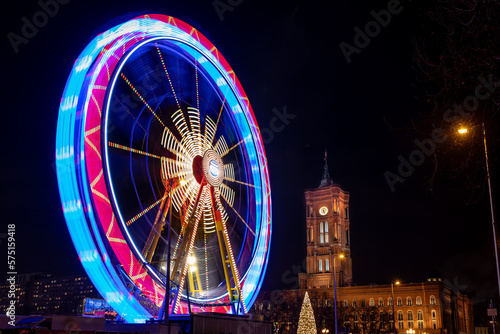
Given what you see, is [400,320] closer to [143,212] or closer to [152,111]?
[152,111]

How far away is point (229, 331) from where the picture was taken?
72.2 feet

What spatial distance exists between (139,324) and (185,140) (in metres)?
8.87

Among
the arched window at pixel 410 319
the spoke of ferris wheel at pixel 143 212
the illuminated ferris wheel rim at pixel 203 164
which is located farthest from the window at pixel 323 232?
the spoke of ferris wheel at pixel 143 212

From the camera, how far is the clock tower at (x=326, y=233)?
11406 cm

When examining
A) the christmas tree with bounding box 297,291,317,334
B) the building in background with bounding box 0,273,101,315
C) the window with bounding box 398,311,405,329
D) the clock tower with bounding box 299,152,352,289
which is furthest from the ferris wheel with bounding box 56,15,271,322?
the building in background with bounding box 0,273,101,315

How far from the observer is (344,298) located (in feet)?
332

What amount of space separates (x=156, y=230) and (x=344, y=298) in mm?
86304

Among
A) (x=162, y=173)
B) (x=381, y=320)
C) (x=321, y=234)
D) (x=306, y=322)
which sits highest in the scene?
(x=321, y=234)

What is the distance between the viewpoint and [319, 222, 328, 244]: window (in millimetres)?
119375

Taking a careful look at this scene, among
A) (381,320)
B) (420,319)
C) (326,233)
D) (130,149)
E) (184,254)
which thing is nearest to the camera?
(130,149)

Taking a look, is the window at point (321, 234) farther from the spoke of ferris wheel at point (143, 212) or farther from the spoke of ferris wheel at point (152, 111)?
the spoke of ferris wheel at point (143, 212)

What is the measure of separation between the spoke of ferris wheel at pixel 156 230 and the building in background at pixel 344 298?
44.8m

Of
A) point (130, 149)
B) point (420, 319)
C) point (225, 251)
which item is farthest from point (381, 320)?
point (130, 149)

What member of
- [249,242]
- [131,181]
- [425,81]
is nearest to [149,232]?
[131,181]
